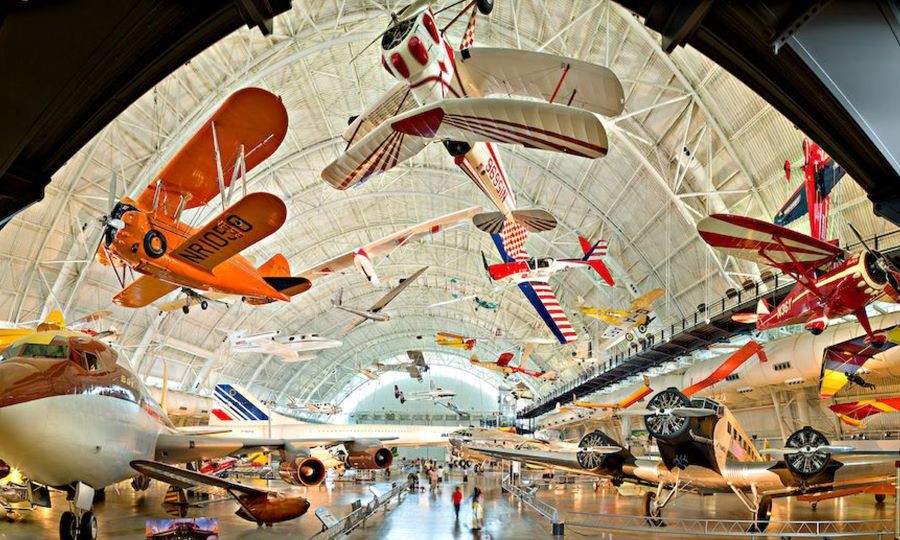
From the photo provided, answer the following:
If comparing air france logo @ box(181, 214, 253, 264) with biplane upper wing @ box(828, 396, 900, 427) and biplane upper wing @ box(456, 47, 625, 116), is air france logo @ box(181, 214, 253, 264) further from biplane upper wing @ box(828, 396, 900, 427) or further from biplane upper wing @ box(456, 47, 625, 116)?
biplane upper wing @ box(828, 396, 900, 427)

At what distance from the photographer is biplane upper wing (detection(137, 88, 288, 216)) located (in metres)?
10.6

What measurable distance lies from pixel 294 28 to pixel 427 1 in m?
16.3

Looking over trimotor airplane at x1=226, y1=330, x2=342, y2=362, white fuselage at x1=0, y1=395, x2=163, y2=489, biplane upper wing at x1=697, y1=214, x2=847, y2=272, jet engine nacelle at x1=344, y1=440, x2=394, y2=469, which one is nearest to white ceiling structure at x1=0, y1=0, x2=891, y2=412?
trimotor airplane at x1=226, y1=330, x2=342, y2=362

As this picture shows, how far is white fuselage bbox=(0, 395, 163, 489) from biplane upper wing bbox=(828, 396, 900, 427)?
22.5m

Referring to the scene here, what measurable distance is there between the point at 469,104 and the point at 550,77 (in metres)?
2.37

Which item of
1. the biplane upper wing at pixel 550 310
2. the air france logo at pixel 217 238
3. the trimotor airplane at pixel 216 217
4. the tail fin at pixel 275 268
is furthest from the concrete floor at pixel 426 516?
the biplane upper wing at pixel 550 310

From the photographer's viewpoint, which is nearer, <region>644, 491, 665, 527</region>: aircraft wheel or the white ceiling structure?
<region>644, 491, 665, 527</region>: aircraft wheel

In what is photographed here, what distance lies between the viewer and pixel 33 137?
154 inches

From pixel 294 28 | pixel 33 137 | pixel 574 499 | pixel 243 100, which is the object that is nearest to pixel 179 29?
pixel 33 137

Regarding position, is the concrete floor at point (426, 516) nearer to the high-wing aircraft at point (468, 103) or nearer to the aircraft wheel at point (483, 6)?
the high-wing aircraft at point (468, 103)

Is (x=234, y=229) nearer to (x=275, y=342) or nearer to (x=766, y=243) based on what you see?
(x=766, y=243)

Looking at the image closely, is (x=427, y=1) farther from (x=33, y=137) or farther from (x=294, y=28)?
(x=294, y=28)

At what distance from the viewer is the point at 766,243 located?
479 inches

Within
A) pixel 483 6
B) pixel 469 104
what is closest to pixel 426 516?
pixel 469 104
